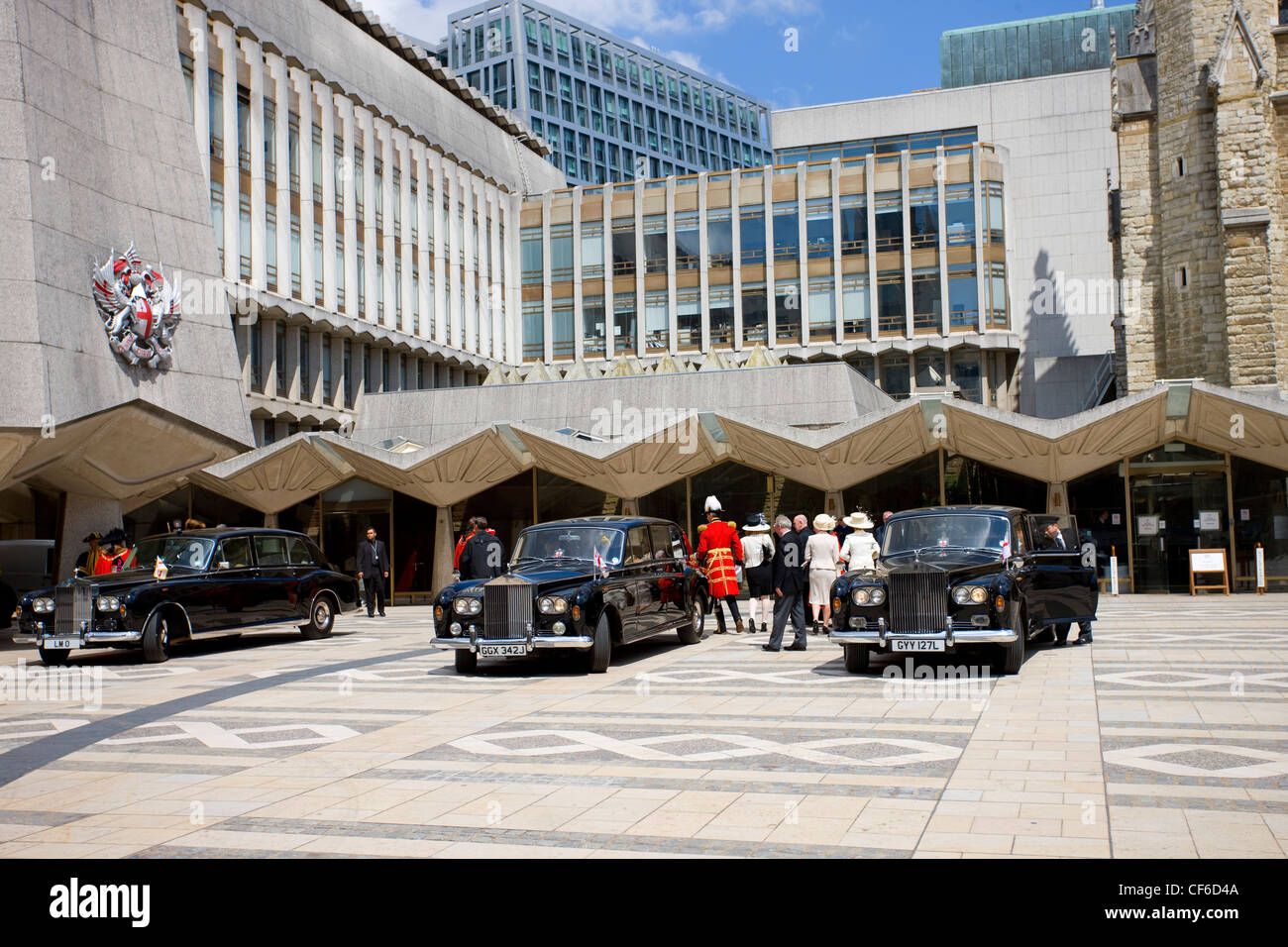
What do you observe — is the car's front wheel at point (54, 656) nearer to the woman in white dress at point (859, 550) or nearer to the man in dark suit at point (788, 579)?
the man in dark suit at point (788, 579)

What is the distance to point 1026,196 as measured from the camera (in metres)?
59.4

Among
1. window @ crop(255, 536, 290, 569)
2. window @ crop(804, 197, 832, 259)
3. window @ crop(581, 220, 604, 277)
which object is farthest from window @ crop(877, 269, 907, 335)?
window @ crop(255, 536, 290, 569)

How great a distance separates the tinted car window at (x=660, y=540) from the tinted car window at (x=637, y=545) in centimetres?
27

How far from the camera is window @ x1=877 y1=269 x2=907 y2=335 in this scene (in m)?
50.9

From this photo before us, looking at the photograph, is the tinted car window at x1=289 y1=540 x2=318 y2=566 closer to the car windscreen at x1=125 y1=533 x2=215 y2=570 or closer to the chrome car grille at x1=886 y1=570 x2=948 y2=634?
the car windscreen at x1=125 y1=533 x2=215 y2=570

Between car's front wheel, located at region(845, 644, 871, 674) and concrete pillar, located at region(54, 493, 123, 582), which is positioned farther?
concrete pillar, located at region(54, 493, 123, 582)

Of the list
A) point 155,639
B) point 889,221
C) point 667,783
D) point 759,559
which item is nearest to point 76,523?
point 155,639

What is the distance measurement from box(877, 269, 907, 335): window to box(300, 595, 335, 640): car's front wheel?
3676 cm

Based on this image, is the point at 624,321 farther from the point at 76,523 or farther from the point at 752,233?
the point at 76,523

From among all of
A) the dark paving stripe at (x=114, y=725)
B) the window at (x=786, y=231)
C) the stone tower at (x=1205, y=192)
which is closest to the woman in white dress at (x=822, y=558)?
the dark paving stripe at (x=114, y=725)

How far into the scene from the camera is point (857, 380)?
3088 cm

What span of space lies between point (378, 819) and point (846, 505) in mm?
20396
